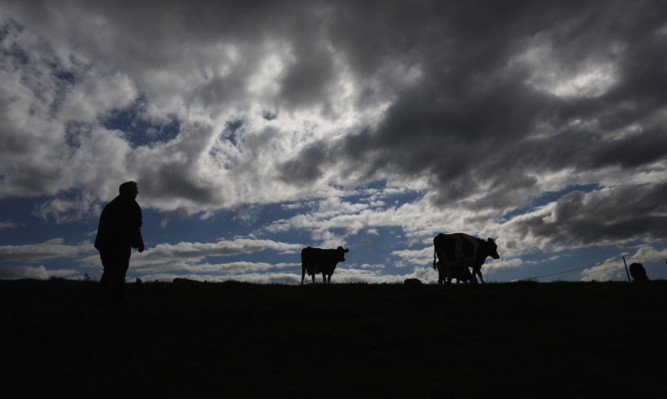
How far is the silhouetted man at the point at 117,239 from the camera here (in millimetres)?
10664

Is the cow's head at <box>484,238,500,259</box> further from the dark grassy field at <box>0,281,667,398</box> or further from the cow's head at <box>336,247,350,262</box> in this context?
the dark grassy field at <box>0,281,667,398</box>

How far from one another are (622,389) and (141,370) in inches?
278

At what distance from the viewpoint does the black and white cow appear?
19562mm

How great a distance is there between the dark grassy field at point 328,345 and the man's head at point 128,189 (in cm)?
273

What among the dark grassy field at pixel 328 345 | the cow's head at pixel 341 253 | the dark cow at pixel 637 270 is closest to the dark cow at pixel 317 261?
the cow's head at pixel 341 253

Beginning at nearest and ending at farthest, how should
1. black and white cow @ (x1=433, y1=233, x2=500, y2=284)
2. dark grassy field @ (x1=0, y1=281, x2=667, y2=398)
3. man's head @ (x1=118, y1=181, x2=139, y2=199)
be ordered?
dark grassy field @ (x1=0, y1=281, x2=667, y2=398) → man's head @ (x1=118, y1=181, x2=139, y2=199) → black and white cow @ (x1=433, y1=233, x2=500, y2=284)

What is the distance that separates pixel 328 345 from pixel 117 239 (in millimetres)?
5992

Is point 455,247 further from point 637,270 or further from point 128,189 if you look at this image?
point 637,270

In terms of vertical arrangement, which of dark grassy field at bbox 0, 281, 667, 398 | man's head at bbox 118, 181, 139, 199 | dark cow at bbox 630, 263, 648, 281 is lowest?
dark grassy field at bbox 0, 281, 667, 398

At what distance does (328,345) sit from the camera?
834 cm

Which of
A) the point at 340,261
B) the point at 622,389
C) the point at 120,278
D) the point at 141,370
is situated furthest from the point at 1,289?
the point at 340,261

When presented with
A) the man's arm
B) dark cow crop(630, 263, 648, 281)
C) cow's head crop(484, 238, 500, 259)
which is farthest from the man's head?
dark cow crop(630, 263, 648, 281)

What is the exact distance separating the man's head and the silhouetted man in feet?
0.28

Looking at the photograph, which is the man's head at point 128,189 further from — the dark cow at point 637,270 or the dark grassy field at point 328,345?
the dark cow at point 637,270
